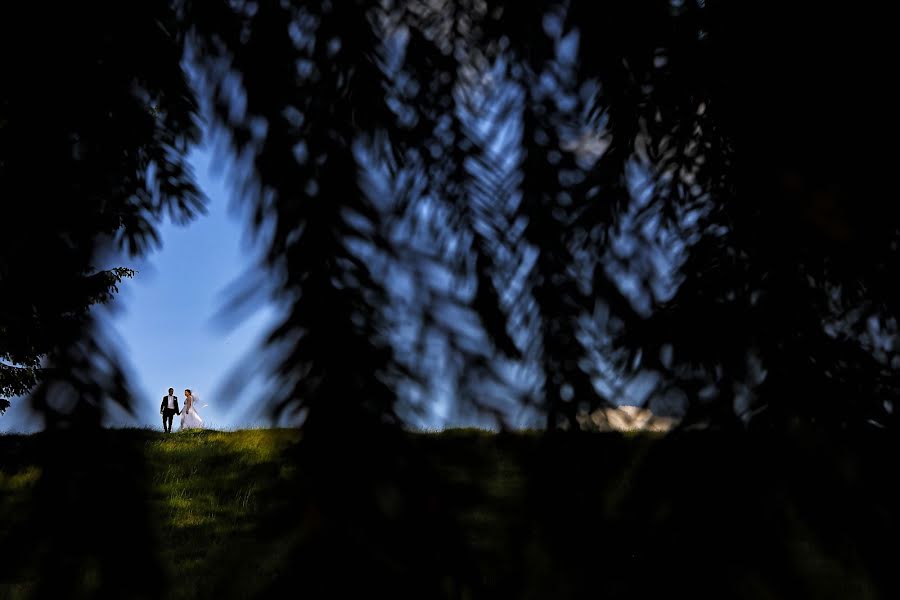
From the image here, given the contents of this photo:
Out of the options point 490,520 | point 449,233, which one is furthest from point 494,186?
point 490,520

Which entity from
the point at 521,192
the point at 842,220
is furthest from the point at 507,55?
the point at 842,220

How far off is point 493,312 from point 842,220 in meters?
0.37

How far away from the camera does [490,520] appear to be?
2.20ft

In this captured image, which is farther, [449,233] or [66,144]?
[449,233]

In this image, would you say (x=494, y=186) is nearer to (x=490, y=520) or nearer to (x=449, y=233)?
(x=449, y=233)

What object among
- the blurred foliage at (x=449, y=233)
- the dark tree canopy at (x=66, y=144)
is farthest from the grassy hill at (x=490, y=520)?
the dark tree canopy at (x=66, y=144)

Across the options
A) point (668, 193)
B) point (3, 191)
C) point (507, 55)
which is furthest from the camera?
point (668, 193)

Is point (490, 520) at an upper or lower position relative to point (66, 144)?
lower

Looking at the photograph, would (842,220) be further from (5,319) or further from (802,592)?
(5,319)

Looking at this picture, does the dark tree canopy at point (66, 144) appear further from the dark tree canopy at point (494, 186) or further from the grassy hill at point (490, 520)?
the grassy hill at point (490, 520)

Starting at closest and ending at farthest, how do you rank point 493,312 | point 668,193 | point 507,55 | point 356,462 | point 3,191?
1. point 356,462
2. point 3,191
3. point 493,312
4. point 507,55
5. point 668,193

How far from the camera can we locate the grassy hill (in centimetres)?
46

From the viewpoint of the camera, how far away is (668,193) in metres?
1.02

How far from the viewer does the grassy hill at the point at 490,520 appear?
1.52ft
